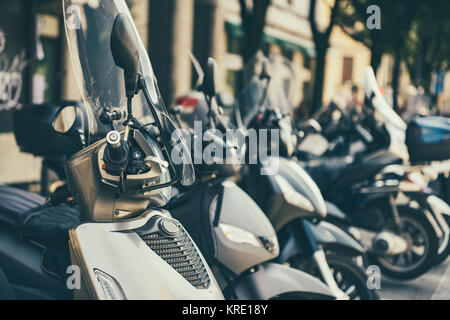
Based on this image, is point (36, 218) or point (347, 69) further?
point (347, 69)

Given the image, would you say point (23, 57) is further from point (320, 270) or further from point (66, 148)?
point (320, 270)

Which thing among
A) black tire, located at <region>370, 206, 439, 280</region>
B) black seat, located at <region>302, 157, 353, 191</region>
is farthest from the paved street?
black seat, located at <region>302, 157, 353, 191</region>

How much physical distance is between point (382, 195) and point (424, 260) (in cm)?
61

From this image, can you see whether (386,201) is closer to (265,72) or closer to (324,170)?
(324,170)

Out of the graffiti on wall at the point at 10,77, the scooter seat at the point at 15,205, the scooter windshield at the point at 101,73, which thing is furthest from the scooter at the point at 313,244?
the graffiti on wall at the point at 10,77

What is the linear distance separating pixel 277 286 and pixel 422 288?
247 cm

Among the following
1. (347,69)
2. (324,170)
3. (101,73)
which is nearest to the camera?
(101,73)

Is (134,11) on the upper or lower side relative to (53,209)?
upper

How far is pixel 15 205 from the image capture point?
2.71m

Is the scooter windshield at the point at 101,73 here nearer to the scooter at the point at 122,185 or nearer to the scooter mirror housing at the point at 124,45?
the scooter at the point at 122,185

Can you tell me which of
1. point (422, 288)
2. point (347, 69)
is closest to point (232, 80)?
point (422, 288)

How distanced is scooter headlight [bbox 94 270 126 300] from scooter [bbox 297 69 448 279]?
3.15 meters

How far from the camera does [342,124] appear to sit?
18.5 feet
